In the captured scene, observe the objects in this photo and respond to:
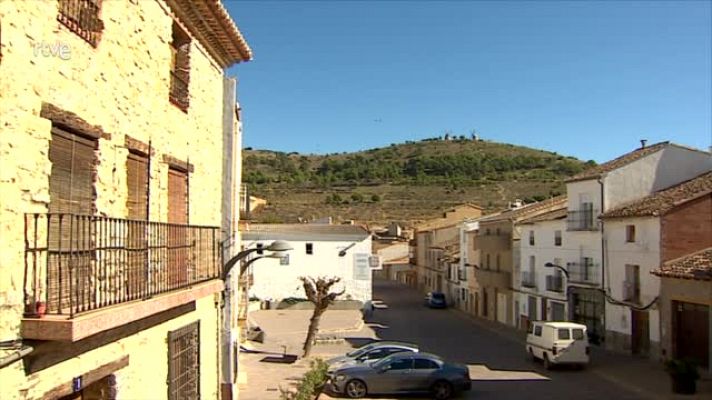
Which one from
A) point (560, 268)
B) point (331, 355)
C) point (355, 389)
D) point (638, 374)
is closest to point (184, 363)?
point (355, 389)

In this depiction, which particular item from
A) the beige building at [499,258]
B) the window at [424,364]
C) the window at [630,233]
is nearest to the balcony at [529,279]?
the beige building at [499,258]

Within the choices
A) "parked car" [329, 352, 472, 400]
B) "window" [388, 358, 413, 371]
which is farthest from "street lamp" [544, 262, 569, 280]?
"window" [388, 358, 413, 371]

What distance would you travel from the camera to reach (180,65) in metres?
11.9

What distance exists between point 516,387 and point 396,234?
6357cm

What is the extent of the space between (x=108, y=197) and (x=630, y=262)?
26.0 m

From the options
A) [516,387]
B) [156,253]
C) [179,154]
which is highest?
[179,154]

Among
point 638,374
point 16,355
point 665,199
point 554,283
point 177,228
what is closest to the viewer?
point 16,355

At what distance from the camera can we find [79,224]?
7691 mm

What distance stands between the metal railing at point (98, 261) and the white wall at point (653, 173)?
84.8 feet

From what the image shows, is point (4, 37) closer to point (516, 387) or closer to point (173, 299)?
point (173, 299)

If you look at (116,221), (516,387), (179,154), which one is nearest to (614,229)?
(516,387)

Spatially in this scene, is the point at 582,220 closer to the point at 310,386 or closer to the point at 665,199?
the point at 665,199

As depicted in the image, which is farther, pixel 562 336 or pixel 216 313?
pixel 562 336

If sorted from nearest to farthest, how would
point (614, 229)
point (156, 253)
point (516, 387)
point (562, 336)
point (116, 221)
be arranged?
point (116, 221)
point (156, 253)
point (516, 387)
point (562, 336)
point (614, 229)
